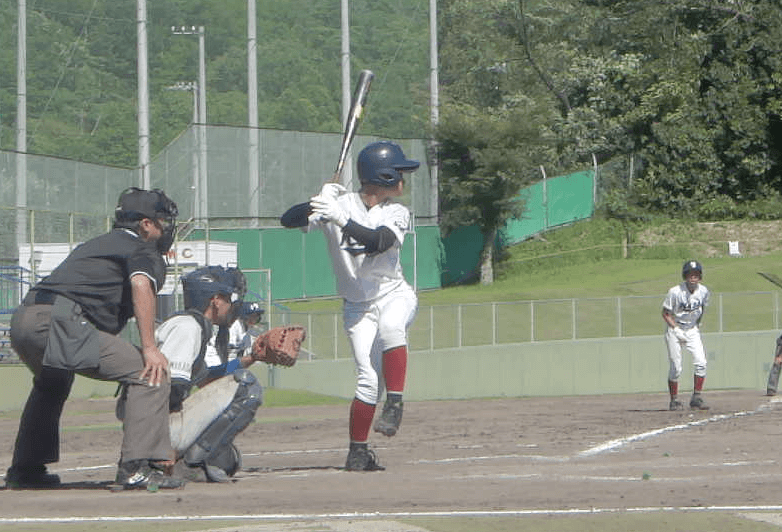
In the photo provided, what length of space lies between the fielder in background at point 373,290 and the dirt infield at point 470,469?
36 cm

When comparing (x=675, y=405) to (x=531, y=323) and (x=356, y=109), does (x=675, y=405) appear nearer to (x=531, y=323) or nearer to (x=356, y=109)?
(x=356, y=109)

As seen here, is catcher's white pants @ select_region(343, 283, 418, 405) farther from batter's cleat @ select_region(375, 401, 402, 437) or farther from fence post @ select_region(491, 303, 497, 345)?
fence post @ select_region(491, 303, 497, 345)

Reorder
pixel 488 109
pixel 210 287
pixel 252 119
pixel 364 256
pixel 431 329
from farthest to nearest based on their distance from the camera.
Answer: pixel 488 109 → pixel 252 119 → pixel 431 329 → pixel 364 256 → pixel 210 287

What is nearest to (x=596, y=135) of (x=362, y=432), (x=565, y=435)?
(x=565, y=435)

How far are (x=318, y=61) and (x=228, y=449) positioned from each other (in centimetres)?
3792

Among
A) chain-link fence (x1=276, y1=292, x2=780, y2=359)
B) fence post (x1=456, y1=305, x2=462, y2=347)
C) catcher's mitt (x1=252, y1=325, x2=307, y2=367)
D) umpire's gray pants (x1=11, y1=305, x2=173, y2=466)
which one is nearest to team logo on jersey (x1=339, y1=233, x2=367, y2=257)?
catcher's mitt (x1=252, y1=325, x2=307, y2=367)

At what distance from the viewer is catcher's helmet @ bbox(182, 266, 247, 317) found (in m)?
8.26

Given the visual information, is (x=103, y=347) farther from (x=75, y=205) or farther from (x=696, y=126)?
(x=696, y=126)

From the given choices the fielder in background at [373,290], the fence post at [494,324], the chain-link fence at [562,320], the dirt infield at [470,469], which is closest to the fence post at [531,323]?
the chain-link fence at [562,320]

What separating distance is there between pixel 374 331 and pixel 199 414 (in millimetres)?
1415

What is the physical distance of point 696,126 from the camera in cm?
4991

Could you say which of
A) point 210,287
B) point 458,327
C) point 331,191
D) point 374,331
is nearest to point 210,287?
point 210,287

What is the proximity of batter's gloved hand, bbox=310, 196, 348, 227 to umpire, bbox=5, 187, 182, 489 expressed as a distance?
3.63 ft

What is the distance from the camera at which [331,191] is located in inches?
340
